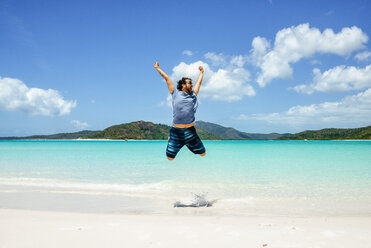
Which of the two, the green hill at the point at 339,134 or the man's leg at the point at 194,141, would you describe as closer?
the man's leg at the point at 194,141

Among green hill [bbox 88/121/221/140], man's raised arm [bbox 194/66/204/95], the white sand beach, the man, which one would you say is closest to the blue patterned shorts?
the man

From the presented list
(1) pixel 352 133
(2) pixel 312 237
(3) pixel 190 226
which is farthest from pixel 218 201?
(1) pixel 352 133

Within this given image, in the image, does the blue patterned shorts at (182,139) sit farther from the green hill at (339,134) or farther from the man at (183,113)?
the green hill at (339,134)

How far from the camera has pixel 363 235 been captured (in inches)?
215


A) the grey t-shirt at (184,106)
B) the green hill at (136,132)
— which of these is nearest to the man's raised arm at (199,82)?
the grey t-shirt at (184,106)

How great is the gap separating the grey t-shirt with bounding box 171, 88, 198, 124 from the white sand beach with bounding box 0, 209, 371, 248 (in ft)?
7.35

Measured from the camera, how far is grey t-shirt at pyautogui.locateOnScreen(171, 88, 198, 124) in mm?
4398

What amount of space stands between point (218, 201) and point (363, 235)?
4675 millimetres

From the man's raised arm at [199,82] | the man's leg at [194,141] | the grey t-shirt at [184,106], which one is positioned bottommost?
the man's leg at [194,141]

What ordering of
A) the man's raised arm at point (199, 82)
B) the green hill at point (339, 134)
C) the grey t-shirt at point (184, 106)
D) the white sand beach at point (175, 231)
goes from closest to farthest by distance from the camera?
the grey t-shirt at point (184, 106), the man's raised arm at point (199, 82), the white sand beach at point (175, 231), the green hill at point (339, 134)

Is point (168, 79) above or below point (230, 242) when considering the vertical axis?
above

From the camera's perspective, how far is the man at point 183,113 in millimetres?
4402

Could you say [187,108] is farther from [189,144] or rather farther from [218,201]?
[218,201]

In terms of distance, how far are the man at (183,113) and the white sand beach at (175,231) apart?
1759 millimetres
